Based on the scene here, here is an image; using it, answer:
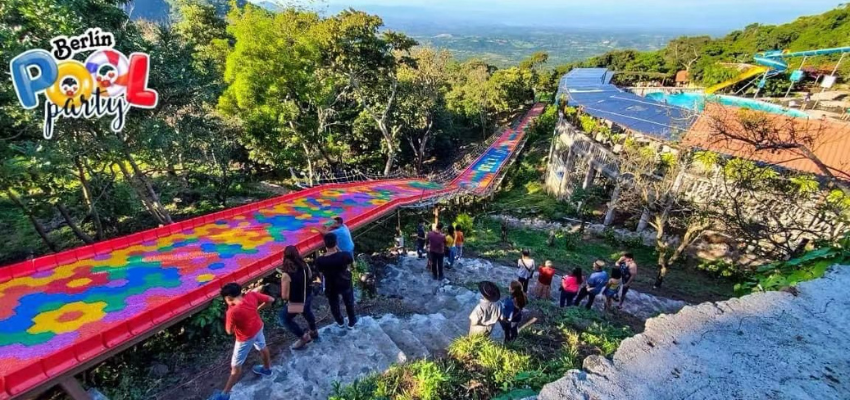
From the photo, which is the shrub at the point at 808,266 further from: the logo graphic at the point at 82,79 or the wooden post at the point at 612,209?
the logo graphic at the point at 82,79

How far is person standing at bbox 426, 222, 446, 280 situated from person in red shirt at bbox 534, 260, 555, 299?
83.8 inches

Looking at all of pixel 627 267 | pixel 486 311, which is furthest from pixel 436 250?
pixel 627 267

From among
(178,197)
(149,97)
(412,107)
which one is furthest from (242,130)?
(412,107)

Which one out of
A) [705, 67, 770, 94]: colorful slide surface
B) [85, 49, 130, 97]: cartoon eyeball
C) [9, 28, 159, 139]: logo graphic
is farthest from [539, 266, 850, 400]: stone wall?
[705, 67, 770, 94]: colorful slide surface

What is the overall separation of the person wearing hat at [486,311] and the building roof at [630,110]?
7653mm

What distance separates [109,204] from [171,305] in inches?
381

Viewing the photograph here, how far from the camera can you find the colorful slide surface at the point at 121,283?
4738mm

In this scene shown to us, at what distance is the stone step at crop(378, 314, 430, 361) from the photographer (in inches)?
228

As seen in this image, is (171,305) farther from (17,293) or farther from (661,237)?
(661,237)

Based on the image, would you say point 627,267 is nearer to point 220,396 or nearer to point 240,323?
point 240,323

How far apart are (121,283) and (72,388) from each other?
2.47 metres

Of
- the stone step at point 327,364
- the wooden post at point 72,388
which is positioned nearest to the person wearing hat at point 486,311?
the stone step at point 327,364

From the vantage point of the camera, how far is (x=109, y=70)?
874 cm

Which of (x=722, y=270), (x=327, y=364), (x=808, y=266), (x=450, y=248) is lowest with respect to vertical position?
(x=722, y=270)
